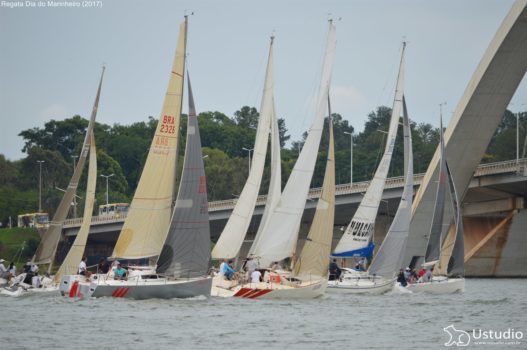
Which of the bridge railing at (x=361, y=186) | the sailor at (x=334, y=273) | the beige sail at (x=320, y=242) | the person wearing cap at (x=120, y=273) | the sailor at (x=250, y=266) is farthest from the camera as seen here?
the bridge railing at (x=361, y=186)

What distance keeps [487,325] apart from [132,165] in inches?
4384

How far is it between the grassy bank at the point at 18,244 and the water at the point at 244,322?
2017 inches

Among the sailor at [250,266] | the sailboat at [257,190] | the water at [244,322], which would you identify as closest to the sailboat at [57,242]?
the water at [244,322]

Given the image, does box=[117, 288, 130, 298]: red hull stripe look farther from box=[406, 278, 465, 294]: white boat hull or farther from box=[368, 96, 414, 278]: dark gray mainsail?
box=[406, 278, 465, 294]: white boat hull

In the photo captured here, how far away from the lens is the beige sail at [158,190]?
4100 centimetres

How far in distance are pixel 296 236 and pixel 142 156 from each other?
93341mm

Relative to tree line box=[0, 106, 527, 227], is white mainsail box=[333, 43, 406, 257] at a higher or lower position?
lower

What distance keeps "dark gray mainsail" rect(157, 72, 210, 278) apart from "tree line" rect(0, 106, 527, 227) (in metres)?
74.3

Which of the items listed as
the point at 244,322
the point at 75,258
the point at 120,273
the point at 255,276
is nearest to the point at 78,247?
the point at 75,258

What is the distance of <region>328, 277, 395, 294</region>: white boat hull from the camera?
47969 millimetres

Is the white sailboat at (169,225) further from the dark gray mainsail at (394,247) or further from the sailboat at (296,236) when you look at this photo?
the dark gray mainsail at (394,247)

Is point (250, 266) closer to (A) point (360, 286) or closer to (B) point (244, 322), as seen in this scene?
(A) point (360, 286)

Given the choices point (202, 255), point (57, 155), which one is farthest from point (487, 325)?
point (57, 155)

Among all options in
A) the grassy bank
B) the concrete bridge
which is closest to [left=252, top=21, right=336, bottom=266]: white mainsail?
the concrete bridge
